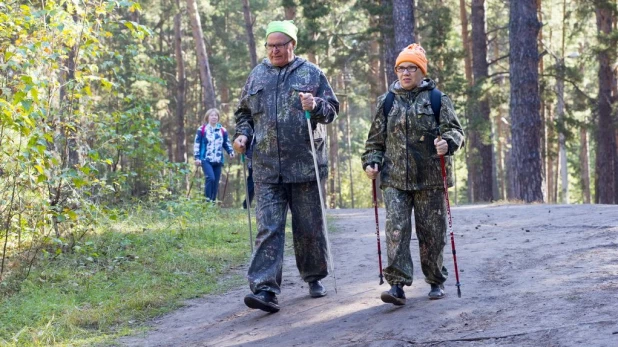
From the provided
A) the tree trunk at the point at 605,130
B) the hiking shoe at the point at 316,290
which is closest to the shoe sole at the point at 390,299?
the hiking shoe at the point at 316,290

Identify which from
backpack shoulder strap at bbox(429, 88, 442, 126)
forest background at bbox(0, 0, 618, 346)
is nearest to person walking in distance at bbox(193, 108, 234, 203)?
forest background at bbox(0, 0, 618, 346)

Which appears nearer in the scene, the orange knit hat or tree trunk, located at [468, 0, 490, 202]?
the orange knit hat

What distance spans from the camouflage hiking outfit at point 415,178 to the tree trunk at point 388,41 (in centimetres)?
1540

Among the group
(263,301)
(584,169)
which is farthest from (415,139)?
(584,169)

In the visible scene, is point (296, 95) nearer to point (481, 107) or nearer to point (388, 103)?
point (388, 103)

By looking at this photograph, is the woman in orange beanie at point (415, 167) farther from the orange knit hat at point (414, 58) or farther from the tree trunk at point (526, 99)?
the tree trunk at point (526, 99)

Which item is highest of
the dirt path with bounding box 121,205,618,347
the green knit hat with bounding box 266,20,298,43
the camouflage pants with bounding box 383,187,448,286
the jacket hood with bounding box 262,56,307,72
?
the green knit hat with bounding box 266,20,298,43

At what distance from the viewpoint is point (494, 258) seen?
845 cm

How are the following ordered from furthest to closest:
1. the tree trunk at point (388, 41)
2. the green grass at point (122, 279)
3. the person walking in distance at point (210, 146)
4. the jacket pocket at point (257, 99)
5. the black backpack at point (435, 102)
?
the tree trunk at point (388, 41) → the person walking in distance at point (210, 146) → the jacket pocket at point (257, 99) → the green grass at point (122, 279) → the black backpack at point (435, 102)

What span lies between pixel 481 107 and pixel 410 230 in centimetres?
2219

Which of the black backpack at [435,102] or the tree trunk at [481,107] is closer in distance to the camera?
the black backpack at [435,102]

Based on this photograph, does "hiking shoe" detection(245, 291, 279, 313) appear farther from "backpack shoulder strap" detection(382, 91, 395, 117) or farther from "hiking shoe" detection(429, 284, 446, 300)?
"backpack shoulder strap" detection(382, 91, 395, 117)

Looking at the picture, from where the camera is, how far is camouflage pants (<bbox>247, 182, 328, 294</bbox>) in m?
6.58

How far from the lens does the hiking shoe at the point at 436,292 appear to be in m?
6.49
